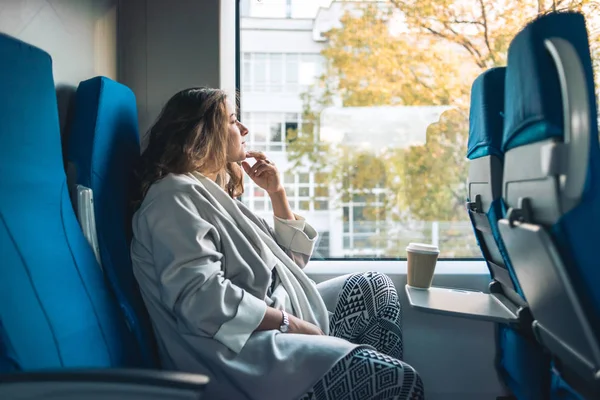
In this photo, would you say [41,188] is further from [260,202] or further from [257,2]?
[257,2]

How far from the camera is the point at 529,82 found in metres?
0.95

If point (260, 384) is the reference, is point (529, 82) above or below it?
above

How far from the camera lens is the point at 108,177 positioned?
132cm

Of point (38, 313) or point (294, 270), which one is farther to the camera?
Result: point (294, 270)

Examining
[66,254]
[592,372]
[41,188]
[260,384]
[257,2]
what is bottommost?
[260,384]

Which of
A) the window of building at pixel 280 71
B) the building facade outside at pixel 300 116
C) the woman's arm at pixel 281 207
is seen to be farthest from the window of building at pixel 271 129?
the woman's arm at pixel 281 207

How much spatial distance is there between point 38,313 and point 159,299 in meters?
0.38

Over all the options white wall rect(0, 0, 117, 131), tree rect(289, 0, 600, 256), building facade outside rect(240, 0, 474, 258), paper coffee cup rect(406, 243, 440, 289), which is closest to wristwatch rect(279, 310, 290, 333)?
paper coffee cup rect(406, 243, 440, 289)

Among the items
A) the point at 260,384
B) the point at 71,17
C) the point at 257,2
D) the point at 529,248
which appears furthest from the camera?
the point at 257,2

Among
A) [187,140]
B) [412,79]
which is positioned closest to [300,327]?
[187,140]

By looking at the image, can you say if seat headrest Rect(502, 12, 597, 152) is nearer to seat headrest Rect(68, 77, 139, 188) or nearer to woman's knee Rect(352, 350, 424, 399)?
woman's knee Rect(352, 350, 424, 399)

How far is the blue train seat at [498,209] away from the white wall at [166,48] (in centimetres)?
100

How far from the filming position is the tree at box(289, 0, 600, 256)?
7.27ft

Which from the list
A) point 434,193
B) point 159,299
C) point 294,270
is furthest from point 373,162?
point 159,299
